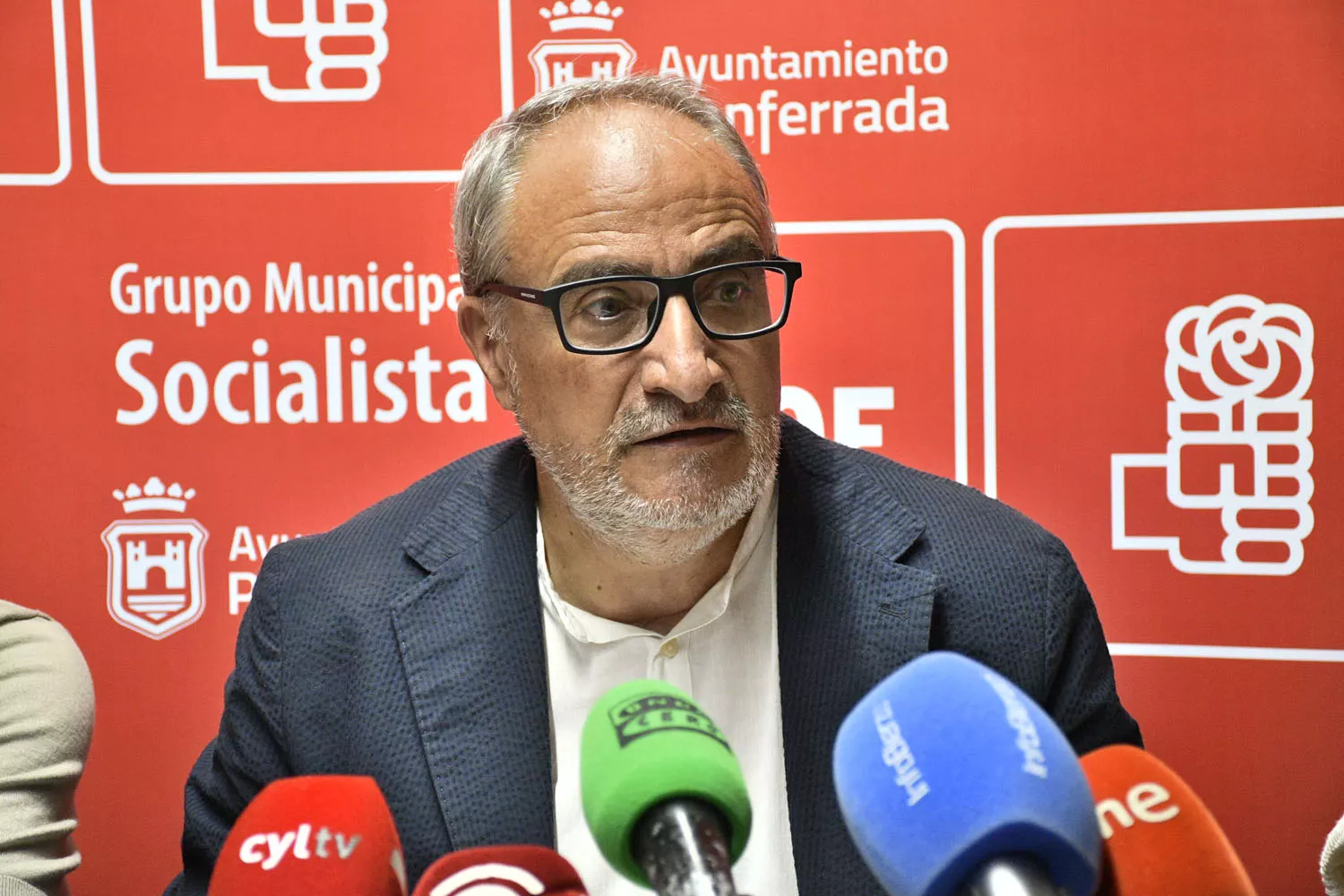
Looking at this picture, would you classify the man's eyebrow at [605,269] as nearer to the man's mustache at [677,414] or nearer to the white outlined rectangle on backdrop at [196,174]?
the man's mustache at [677,414]

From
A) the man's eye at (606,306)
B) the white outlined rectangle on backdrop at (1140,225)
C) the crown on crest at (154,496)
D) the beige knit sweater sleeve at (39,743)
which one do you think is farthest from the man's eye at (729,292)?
the crown on crest at (154,496)

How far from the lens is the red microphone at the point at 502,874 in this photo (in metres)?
0.92

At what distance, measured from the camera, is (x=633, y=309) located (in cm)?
→ 162

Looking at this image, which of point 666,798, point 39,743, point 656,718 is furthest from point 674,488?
point 39,743

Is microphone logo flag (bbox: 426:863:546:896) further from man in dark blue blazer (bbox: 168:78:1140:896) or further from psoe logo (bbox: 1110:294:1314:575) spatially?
psoe logo (bbox: 1110:294:1314:575)

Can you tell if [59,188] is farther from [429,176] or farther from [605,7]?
[605,7]

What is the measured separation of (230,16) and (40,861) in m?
1.48

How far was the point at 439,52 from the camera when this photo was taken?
7.55ft

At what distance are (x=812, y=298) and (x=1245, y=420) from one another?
0.76m

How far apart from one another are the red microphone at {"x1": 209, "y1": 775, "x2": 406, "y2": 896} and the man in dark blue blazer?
56 cm

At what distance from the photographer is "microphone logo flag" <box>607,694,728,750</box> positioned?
0.95 m

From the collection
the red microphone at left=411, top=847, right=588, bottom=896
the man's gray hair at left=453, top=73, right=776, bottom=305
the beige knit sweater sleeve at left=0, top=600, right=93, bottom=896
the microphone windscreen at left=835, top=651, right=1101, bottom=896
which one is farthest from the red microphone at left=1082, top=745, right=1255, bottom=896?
the beige knit sweater sleeve at left=0, top=600, right=93, bottom=896

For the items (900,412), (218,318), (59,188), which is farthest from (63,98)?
(900,412)

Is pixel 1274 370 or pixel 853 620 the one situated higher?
pixel 1274 370
